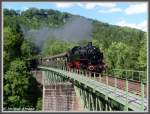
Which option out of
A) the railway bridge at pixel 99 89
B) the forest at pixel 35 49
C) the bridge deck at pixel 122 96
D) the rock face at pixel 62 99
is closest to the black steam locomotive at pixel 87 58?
the forest at pixel 35 49

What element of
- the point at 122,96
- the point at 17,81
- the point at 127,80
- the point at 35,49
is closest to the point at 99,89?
the point at 122,96

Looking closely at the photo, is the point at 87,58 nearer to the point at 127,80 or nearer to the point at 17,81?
the point at 17,81

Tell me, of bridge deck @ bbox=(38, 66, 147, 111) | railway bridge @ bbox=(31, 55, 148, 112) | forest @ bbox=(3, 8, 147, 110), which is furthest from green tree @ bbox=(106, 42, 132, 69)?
bridge deck @ bbox=(38, 66, 147, 111)

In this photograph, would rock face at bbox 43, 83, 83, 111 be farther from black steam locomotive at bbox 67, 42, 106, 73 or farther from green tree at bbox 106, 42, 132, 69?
green tree at bbox 106, 42, 132, 69

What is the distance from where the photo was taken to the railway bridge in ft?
34.0

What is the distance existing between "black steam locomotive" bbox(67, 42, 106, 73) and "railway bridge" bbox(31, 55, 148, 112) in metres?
0.45

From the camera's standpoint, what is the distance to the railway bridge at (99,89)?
1038 centimetres

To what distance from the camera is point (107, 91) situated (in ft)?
39.5

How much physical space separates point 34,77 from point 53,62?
1455 mm

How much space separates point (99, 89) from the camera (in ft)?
42.2

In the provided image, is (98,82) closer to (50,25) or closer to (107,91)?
(107,91)

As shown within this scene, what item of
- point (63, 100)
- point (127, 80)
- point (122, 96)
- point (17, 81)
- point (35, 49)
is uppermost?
point (35, 49)

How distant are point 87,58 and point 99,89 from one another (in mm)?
6188

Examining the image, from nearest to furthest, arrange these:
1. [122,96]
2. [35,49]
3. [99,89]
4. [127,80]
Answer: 1. [127,80]
2. [122,96]
3. [99,89]
4. [35,49]
